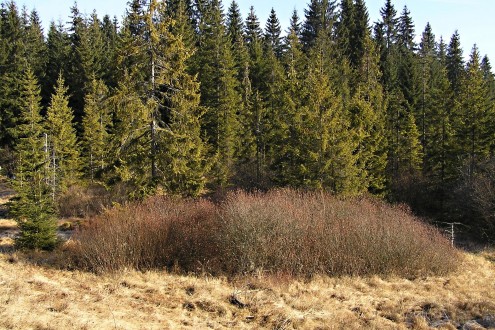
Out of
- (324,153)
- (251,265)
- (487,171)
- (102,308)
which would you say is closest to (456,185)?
(487,171)

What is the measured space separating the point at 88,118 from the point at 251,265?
28.4 meters

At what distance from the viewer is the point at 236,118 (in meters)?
40.8

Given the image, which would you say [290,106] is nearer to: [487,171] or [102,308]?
[487,171]

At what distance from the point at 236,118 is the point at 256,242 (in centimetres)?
2704

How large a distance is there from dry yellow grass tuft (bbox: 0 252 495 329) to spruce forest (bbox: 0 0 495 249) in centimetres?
758

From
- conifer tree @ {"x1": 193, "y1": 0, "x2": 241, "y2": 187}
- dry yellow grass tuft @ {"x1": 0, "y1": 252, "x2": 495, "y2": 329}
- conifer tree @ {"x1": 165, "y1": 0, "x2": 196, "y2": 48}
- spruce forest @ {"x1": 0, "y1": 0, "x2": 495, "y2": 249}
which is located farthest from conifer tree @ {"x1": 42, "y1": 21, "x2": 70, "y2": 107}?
dry yellow grass tuft @ {"x1": 0, "y1": 252, "x2": 495, "y2": 329}

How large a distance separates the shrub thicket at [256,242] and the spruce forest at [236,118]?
4436 millimetres

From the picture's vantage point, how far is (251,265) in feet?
48.2

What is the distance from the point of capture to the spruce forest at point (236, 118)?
20.0 metres

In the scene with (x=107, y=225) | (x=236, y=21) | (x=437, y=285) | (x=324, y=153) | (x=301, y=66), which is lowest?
(x=437, y=285)

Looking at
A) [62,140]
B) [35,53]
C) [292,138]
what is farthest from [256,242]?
[35,53]

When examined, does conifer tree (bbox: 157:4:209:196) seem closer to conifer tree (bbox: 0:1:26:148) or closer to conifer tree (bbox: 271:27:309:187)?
conifer tree (bbox: 271:27:309:187)

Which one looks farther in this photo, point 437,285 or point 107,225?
point 107,225

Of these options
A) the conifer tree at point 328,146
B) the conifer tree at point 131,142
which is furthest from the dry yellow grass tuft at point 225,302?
the conifer tree at point 328,146
